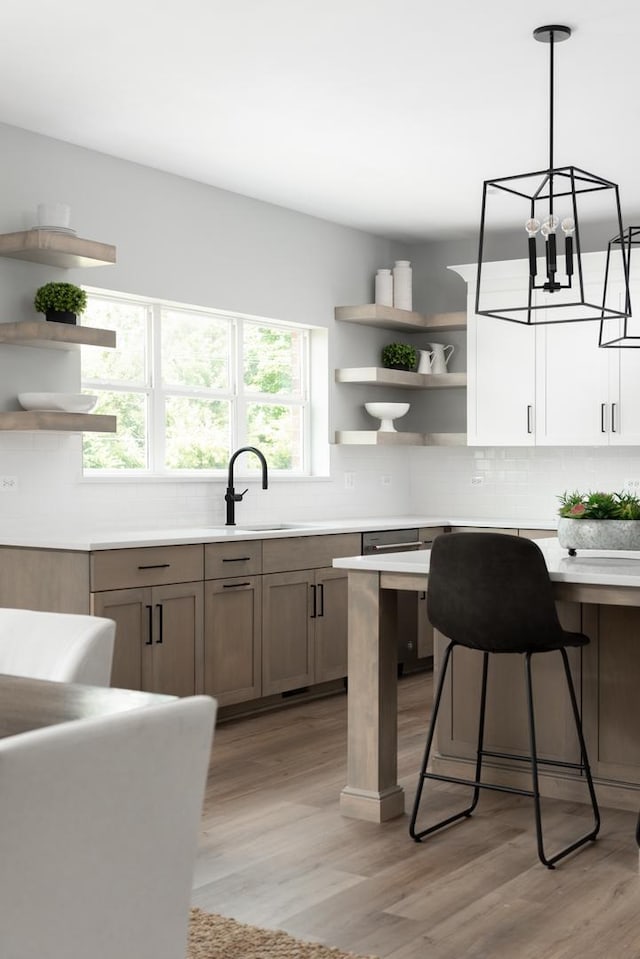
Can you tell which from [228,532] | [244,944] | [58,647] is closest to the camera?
[58,647]

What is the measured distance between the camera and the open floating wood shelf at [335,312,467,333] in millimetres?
6828

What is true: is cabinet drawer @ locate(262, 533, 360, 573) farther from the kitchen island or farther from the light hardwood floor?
the kitchen island

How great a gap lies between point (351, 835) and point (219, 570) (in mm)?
1828

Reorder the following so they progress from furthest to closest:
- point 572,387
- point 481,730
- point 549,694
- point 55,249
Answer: point 572,387 → point 55,249 → point 549,694 → point 481,730

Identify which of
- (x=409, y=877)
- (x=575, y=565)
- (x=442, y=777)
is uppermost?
(x=575, y=565)

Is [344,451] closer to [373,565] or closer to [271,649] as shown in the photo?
[271,649]

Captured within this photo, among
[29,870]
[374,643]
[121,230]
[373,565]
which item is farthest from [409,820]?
[121,230]

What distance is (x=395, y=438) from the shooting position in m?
6.99

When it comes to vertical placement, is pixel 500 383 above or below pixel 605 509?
above

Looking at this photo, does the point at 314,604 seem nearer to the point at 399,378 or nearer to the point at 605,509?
the point at 399,378

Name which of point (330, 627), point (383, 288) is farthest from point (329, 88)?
point (330, 627)

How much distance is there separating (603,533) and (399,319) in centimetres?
338

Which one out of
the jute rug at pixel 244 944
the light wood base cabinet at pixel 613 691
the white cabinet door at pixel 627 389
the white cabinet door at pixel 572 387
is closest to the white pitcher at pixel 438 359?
the white cabinet door at pixel 572 387

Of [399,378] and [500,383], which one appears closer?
[500,383]
